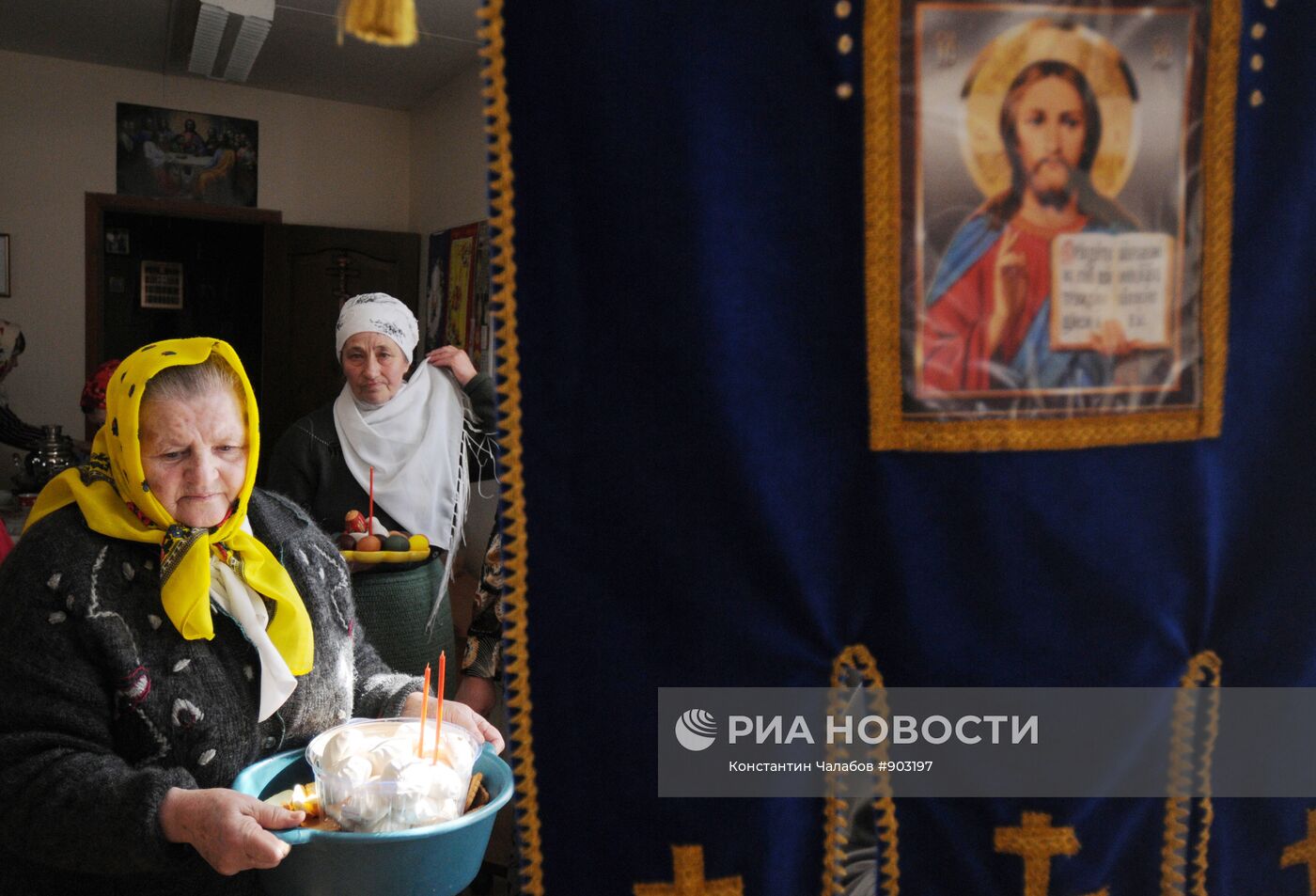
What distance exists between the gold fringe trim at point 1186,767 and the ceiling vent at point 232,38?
11.7 ft

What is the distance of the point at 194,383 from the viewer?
1.18m

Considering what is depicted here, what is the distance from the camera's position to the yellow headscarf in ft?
3.56

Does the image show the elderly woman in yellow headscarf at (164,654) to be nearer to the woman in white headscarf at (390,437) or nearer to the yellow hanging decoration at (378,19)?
the yellow hanging decoration at (378,19)

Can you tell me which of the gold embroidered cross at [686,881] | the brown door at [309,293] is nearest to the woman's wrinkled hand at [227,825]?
the gold embroidered cross at [686,881]

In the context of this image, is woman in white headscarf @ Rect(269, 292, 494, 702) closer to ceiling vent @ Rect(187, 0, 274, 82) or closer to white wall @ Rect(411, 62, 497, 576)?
ceiling vent @ Rect(187, 0, 274, 82)

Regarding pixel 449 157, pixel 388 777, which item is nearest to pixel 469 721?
pixel 388 777

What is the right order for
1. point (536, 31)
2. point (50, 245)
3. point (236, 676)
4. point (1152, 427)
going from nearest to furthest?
1. point (536, 31)
2. point (1152, 427)
3. point (236, 676)
4. point (50, 245)

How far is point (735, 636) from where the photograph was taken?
2.35 ft

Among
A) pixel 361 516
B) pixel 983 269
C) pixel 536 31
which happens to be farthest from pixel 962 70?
pixel 361 516

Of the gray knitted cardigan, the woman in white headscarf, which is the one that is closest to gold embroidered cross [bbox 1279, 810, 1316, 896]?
the gray knitted cardigan

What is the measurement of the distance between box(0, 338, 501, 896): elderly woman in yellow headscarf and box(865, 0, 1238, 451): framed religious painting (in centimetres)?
70

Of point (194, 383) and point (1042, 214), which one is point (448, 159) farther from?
point (1042, 214)

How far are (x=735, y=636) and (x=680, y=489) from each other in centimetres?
12

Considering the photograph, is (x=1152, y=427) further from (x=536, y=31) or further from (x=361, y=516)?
(x=361, y=516)
